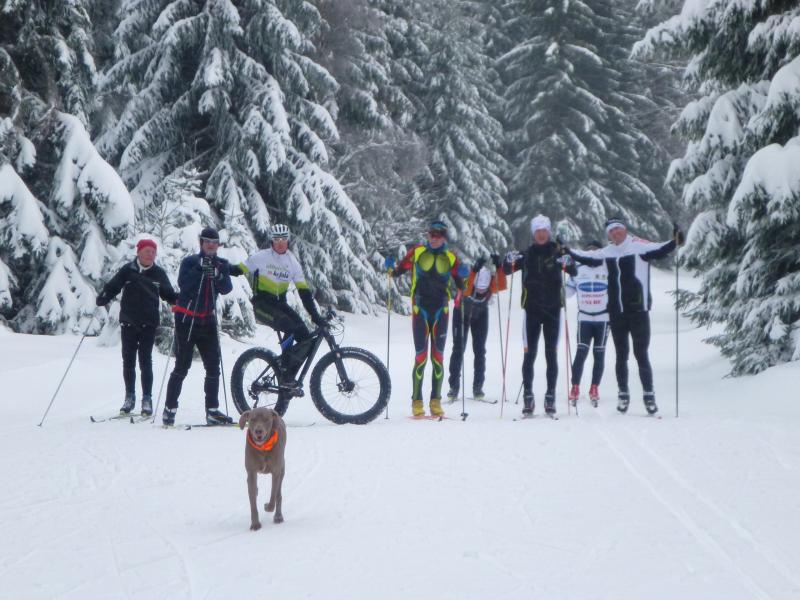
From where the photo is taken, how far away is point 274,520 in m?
5.22

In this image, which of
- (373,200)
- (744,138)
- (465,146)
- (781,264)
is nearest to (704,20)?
(744,138)

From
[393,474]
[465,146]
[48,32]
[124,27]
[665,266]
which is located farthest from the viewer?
[665,266]

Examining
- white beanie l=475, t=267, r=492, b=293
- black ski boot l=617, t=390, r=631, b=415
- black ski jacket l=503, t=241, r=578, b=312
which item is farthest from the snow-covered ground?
white beanie l=475, t=267, r=492, b=293

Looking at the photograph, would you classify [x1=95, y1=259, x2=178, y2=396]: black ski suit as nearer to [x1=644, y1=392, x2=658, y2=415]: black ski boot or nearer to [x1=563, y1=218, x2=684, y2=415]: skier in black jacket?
[x1=563, y1=218, x2=684, y2=415]: skier in black jacket

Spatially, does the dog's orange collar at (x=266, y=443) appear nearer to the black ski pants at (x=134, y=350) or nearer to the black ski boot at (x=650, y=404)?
the black ski pants at (x=134, y=350)

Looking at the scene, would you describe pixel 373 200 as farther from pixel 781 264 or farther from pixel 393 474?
pixel 393 474

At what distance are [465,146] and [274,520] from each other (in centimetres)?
2767

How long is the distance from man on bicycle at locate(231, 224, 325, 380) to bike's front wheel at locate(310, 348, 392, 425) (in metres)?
0.31

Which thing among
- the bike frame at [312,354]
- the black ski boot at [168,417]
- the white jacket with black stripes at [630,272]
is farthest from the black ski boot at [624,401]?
the black ski boot at [168,417]

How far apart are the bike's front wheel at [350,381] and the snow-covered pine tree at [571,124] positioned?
80.2 ft

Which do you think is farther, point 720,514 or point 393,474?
point 393,474

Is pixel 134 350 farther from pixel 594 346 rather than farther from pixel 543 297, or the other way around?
pixel 594 346

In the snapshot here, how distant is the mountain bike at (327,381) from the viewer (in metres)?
9.27

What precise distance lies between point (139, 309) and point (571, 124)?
2767cm
